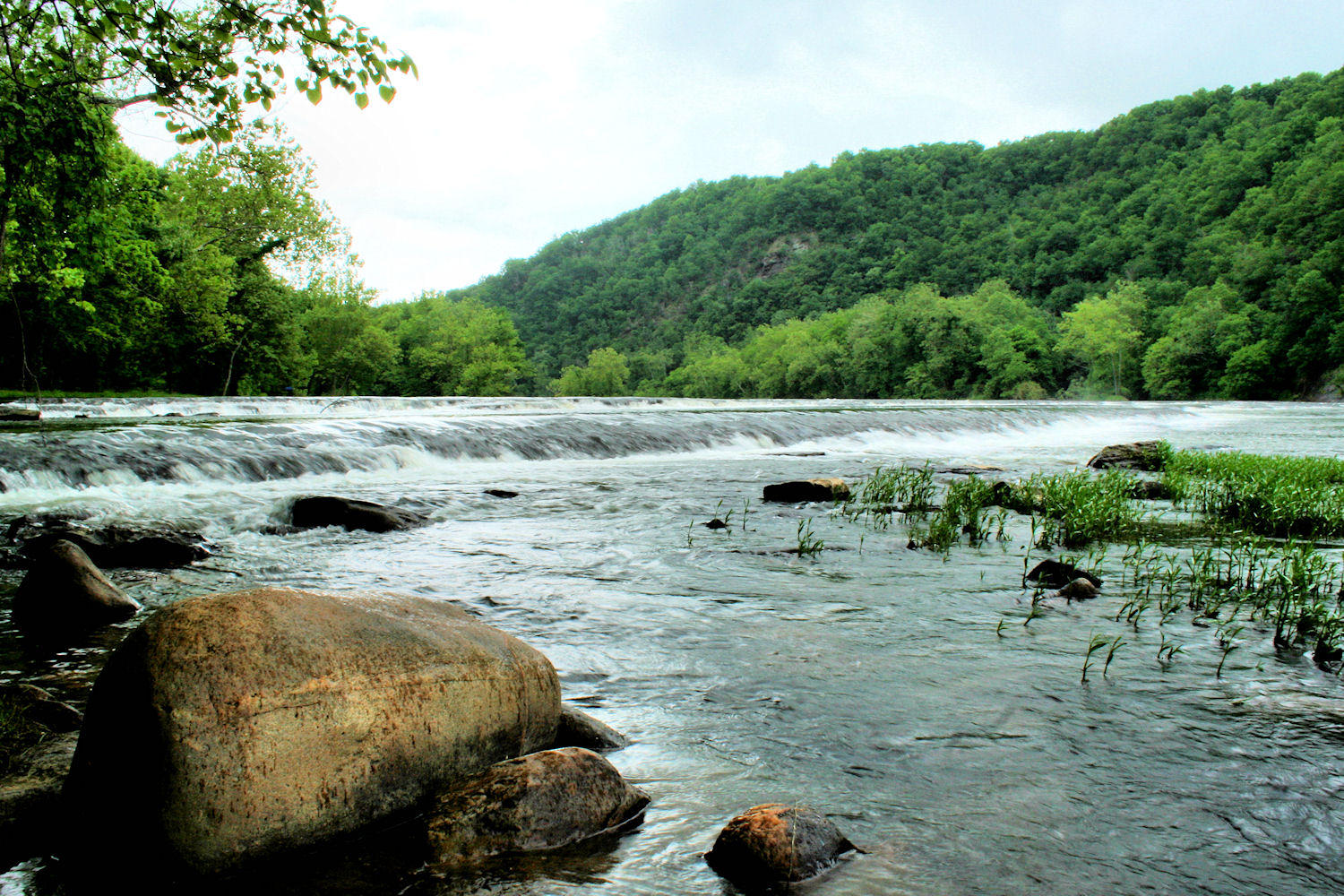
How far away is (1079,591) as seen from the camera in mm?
6172

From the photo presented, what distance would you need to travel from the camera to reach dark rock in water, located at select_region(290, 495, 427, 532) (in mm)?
9281

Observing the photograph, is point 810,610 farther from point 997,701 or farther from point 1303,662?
point 1303,662

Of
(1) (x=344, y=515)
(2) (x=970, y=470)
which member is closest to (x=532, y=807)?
(1) (x=344, y=515)

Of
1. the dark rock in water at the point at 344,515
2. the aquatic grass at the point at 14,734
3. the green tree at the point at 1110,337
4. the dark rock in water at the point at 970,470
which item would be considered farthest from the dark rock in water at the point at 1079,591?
the green tree at the point at 1110,337

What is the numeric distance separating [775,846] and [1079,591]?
15.0 ft

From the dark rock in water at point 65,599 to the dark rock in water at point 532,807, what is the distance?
12.4ft

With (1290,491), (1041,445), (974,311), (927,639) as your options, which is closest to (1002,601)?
(927,639)

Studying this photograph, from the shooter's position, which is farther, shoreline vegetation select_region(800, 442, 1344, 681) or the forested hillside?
the forested hillside

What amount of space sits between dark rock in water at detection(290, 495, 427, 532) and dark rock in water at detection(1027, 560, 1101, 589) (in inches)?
263

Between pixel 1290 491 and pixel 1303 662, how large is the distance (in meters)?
6.39

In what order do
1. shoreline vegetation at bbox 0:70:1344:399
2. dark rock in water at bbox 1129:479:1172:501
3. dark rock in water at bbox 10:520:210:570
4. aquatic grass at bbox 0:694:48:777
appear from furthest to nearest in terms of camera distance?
shoreline vegetation at bbox 0:70:1344:399, dark rock in water at bbox 1129:479:1172:501, dark rock in water at bbox 10:520:210:570, aquatic grass at bbox 0:694:48:777

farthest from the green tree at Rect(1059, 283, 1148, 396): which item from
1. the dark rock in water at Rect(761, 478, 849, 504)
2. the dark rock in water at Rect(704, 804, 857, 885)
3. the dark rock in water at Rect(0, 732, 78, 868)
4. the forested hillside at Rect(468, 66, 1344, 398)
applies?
the dark rock in water at Rect(0, 732, 78, 868)

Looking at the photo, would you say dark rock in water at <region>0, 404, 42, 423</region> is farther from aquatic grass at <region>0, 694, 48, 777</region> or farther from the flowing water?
aquatic grass at <region>0, 694, 48, 777</region>

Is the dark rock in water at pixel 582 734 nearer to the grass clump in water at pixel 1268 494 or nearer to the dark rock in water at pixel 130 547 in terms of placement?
the dark rock in water at pixel 130 547
